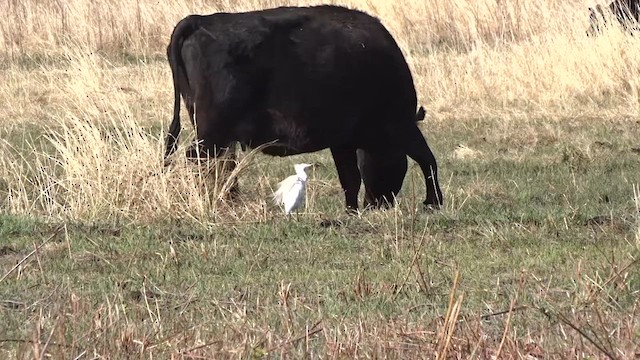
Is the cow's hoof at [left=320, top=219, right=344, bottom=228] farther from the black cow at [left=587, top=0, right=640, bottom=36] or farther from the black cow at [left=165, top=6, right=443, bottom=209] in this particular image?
the black cow at [left=587, top=0, right=640, bottom=36]

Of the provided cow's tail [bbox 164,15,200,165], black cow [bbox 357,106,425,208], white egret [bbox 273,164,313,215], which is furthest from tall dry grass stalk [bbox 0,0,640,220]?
black cow [bbox 357,106,425,208]

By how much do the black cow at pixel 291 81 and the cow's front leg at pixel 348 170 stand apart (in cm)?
17

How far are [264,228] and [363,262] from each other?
1.02m

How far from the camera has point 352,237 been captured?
21.7 feet

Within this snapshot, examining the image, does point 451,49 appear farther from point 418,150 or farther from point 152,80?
point 418,150

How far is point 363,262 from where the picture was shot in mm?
5977

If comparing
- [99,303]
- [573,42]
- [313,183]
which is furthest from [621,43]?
[99,303]

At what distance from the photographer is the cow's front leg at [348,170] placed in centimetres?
867

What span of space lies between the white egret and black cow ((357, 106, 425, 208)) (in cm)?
73

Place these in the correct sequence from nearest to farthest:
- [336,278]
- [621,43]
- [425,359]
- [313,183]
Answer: [425,359] < [336,278] < [313,183] < [621,43]

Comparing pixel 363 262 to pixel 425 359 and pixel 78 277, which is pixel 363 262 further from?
pixel 425 359

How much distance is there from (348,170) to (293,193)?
1073 millimetres

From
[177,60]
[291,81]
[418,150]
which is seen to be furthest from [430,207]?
[177,60]

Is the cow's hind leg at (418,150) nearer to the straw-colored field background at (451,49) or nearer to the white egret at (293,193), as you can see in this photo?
the white egret at (293,193)
